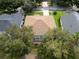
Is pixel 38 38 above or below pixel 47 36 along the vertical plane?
below

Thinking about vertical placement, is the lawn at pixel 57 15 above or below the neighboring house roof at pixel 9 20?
below

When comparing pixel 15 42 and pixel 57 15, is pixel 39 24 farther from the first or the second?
pixel 15 42

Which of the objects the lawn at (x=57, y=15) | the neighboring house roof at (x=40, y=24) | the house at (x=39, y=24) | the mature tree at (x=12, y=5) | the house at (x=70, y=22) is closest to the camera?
the house at (x=39, y=24)

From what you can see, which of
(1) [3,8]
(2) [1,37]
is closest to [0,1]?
(1) [3,8]

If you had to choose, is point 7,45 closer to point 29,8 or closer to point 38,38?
point 38,38

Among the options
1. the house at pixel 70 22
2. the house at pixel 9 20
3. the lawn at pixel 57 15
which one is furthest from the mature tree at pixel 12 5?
the house at pixel 70 22

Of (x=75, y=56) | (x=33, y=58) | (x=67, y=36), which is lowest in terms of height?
(x=33, y=58)

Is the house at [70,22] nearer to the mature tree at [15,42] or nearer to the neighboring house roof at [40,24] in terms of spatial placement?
the neighboring house roof at [40,24]

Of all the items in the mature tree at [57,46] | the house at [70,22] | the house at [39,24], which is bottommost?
the house at [70,22]

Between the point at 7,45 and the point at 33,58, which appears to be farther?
the point at 33,58
